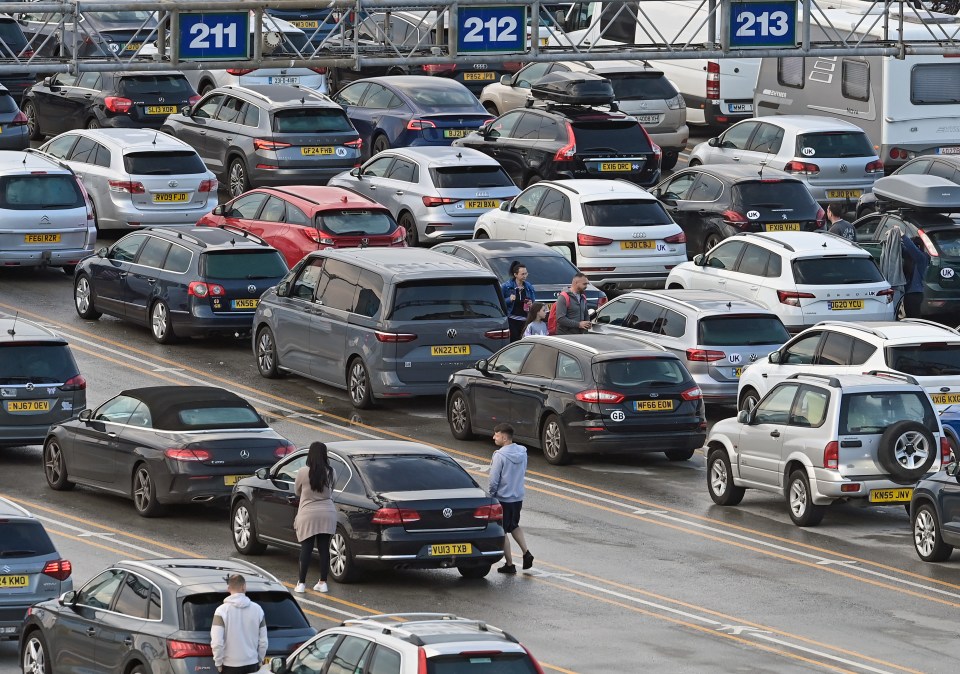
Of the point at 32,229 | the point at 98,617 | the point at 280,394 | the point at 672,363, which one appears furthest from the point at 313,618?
the point at 32,229

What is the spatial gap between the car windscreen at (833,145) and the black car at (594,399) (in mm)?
13365

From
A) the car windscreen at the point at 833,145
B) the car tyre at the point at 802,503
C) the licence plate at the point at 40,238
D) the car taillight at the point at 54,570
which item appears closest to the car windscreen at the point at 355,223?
the licence plate at the point at 40,238

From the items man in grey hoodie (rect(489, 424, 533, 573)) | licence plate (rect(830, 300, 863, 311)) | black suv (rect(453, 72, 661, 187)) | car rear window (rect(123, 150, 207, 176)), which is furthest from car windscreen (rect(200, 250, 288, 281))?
man in grey hoodie (rect(489, 424, 533, 573))

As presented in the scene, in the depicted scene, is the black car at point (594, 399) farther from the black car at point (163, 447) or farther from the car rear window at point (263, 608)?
the car rear window at point (263, 608)

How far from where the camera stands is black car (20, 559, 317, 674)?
51.9ft

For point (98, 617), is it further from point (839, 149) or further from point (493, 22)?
point (839, 149)

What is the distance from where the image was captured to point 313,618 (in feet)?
62.7

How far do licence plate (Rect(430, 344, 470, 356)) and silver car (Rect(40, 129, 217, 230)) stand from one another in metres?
9.35

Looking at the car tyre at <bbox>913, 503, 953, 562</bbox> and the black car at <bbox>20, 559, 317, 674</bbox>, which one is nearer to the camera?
the black car at <bbox>20, 559, 317, 674</bbox>

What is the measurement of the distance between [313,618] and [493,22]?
1658 centimetres

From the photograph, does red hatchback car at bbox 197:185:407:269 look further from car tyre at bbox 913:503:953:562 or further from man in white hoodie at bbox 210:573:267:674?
man in white hoodie at bbox 210:573:267:674

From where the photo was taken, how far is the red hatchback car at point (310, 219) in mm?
32938

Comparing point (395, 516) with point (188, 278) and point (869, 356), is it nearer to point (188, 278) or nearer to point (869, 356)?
point (869, 356)

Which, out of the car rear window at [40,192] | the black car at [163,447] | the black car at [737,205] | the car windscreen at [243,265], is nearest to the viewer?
the black car at [163,447]
